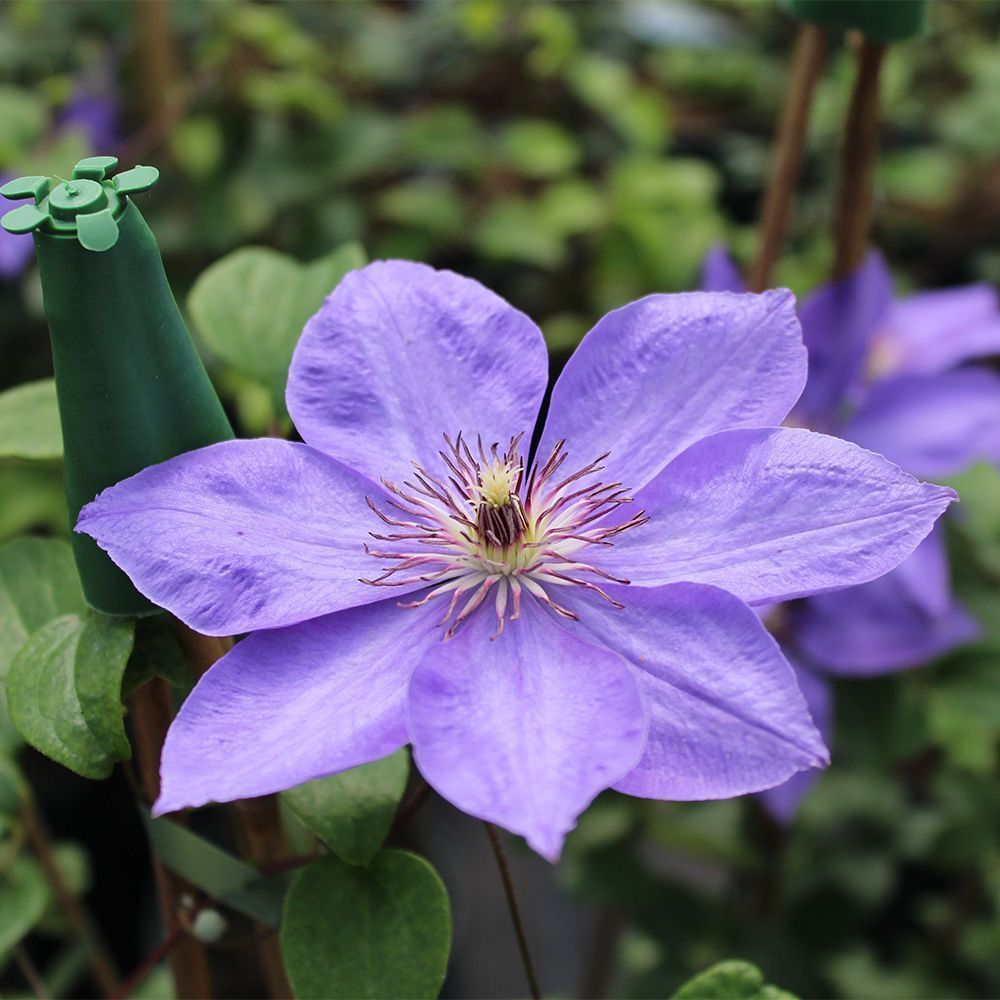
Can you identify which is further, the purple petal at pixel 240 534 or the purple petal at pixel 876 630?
the purple petal at pixel 876 630

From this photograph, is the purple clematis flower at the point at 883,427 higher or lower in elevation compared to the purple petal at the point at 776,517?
lower

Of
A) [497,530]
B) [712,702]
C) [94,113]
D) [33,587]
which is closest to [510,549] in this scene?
[497,530]

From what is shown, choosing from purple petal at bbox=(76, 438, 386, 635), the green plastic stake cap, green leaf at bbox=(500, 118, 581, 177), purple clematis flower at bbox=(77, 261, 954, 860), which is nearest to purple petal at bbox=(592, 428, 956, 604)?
purple clematis flower at bbox=(77, 261, 954, 860)

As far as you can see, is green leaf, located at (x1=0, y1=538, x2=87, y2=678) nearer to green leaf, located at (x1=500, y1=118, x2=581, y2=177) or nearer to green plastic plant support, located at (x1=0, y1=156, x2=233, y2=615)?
green plastic plant support, located at (x1=0, y1=156, x2=233, y2=615)

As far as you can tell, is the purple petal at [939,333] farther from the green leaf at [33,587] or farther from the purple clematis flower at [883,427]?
the green leaf at [33,587]

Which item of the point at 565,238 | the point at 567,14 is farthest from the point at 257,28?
the point at 567,14

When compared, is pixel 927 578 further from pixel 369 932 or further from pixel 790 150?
pixel 369 932

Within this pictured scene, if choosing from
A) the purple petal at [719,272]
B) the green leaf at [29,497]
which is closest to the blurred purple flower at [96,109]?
the green leaf at [29,497]
